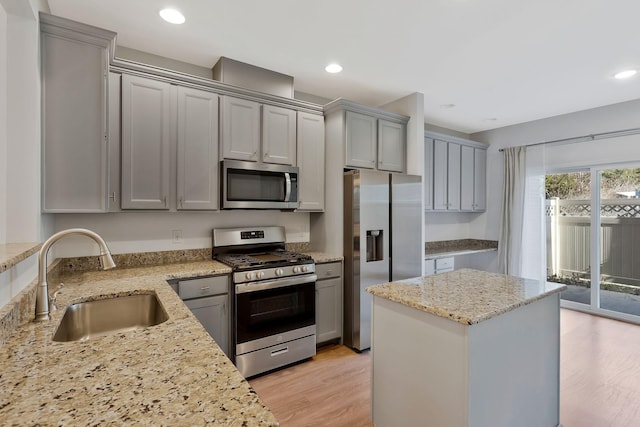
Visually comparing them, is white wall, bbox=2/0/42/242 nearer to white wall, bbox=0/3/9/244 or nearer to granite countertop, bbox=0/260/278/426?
white wall, bbox=0/3/9/244

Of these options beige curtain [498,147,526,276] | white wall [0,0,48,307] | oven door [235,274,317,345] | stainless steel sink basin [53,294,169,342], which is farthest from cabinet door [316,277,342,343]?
beige curtain [498,147,526,276]

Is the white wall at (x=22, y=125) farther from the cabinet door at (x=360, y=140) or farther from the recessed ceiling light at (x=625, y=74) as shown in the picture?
the recessed ceiling light at (x=625, y=74)

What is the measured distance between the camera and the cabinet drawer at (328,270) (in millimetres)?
3074

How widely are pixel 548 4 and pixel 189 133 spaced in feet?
8.85

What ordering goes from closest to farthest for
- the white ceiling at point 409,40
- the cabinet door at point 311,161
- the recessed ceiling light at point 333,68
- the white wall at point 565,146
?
the white ceiling at point 409,40 < the recessed ceiling light at point 333,68 < the cabinet door at point 311,161 < the white wall at point 565,146

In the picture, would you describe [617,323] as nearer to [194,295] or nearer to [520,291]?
[520,291]

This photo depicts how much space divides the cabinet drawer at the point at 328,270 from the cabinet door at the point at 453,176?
231cm

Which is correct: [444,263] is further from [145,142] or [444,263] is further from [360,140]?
[145,142]

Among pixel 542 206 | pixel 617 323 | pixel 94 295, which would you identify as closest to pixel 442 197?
pixel 542 206

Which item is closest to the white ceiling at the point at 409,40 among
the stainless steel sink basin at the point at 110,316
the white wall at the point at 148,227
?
the white wall at the point at 148,227

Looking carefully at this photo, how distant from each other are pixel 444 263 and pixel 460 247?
106cm

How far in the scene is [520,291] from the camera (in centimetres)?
180

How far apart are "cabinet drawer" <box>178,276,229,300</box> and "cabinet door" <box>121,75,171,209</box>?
667 millimetres

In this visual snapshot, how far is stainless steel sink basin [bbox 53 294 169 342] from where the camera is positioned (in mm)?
1549
